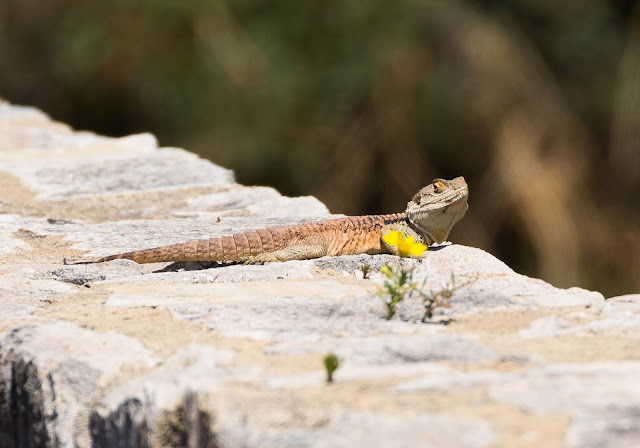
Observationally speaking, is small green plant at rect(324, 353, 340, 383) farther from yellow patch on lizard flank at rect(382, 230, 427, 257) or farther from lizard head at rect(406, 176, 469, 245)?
lizard head at rect(406, 176, 469, 245)

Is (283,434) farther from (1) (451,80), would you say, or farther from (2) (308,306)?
(1) (451,80)

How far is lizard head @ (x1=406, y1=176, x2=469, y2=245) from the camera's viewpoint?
3361 mm

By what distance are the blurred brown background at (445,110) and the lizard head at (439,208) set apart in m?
2.24

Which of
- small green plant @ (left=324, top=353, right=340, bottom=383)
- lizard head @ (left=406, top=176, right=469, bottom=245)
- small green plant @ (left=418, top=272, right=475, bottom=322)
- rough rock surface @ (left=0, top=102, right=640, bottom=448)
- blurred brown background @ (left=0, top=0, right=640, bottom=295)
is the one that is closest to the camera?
rough rock surface @ (left=0, top=102, right=640, bottom=448)

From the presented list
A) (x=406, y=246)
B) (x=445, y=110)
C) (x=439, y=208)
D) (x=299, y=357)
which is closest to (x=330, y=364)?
(x=299, y=357)

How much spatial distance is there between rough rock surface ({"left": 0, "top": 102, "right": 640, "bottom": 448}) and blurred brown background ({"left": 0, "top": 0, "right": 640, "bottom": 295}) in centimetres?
309

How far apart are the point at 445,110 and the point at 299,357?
4395 mm

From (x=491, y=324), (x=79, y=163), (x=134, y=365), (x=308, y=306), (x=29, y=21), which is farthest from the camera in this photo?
(x=29, y=21)

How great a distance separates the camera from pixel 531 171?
551cm

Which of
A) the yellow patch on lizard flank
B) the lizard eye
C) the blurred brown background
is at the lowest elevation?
the yellow patch on lizard flank

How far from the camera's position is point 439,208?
3.36 metres

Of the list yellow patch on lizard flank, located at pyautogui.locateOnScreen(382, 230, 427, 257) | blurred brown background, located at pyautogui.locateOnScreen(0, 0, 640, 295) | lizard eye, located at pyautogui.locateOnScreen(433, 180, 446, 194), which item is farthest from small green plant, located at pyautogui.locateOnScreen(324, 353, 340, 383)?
blurred brown background, located at pyautogui.locateOnScreen(0, 0, 640, 295)

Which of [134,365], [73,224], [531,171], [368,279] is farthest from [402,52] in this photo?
[134,365]

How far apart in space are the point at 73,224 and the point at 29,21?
5304 millimetres
